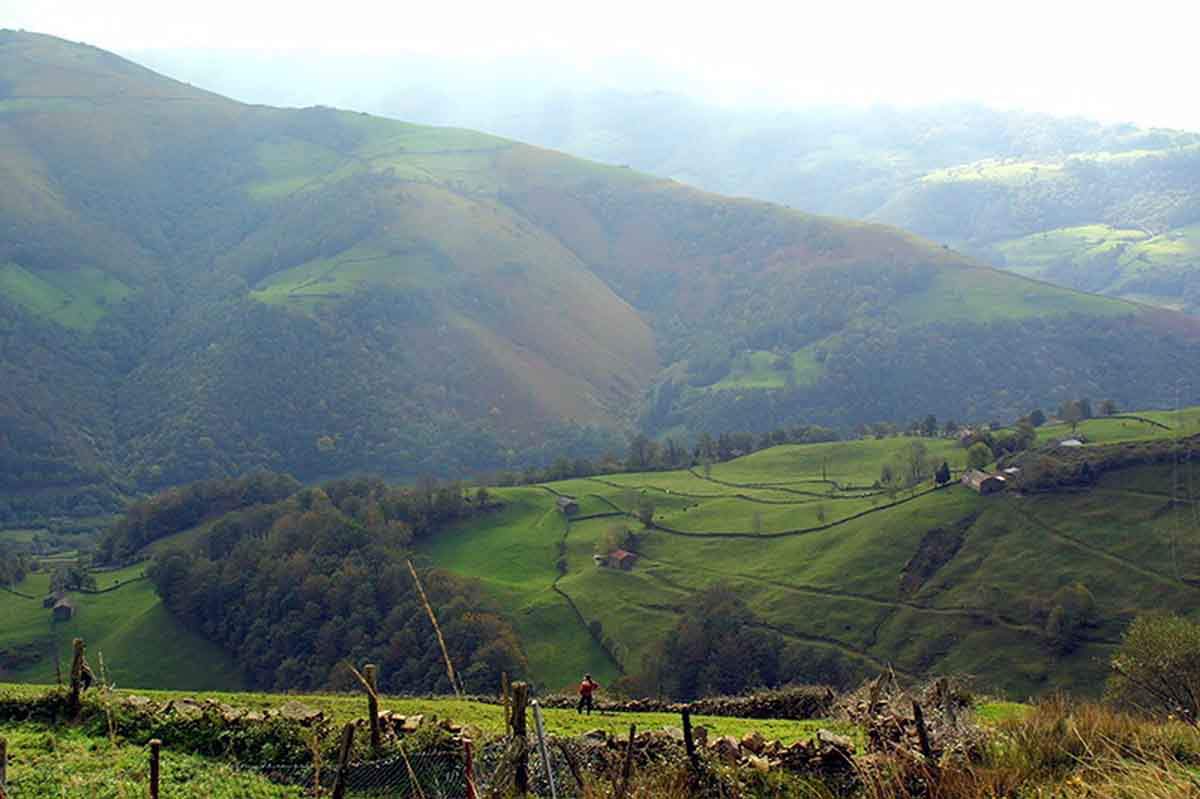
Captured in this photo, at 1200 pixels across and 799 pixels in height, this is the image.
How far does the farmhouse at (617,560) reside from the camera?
85.4m

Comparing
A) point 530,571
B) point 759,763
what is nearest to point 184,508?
point 530,571

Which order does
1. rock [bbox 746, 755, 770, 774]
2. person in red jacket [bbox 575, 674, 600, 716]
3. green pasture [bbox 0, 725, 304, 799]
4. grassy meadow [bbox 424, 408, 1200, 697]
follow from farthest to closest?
grassy meadow [bbox 424, 408, 1200, 697] < person in red jacket [bbox 575, 674, 600, 716] < rock [bbox 746, 755, 770, 774] < green pasture [bbox 0, 725, 304, 799]

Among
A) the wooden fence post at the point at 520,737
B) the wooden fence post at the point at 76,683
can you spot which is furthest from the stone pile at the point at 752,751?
the wooden fence post at the point at 76,683

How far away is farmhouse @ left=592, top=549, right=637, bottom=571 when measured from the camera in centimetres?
8538

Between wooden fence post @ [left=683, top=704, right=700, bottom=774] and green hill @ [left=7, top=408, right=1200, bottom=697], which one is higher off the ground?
wooden fence post @ [left=683, top=704, right=700, bottom=774]

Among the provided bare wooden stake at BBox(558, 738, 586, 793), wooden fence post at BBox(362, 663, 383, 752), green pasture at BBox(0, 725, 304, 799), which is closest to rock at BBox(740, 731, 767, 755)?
bare wooden stake at BBox(558, 738, 586, 793)

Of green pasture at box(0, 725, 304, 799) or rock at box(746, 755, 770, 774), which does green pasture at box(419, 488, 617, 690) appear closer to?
green pasture at box(0, 725, 304, 799)

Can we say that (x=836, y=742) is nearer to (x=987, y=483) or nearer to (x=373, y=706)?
(x=373, y=706)

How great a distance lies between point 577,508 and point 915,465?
34.8m

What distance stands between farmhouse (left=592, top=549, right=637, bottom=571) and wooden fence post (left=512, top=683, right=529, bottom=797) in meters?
71.2

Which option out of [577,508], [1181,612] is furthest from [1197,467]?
[577,508]

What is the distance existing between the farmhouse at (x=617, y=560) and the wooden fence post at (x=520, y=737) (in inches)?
2802

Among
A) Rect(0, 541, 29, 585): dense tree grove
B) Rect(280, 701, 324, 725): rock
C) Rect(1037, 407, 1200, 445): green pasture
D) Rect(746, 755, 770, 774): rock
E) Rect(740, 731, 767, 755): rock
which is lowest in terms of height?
Rect(0, 541, 29, 585): dense tree grove

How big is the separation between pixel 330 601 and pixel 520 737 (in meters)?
69.4
